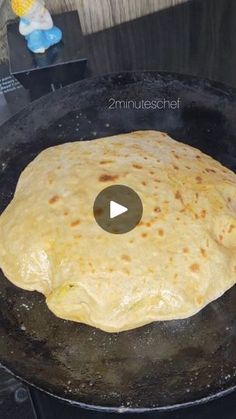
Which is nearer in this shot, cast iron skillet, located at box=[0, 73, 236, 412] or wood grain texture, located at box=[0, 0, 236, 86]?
cast iron skillet, located at box=[0, 73, 236, 412]

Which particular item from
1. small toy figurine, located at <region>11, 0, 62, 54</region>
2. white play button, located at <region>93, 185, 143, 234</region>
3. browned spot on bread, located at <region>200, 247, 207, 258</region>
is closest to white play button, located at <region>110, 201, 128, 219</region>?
white play button, located at <region>93, 185, 143, 234</region>

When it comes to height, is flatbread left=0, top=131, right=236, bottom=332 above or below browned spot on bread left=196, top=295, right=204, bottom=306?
above

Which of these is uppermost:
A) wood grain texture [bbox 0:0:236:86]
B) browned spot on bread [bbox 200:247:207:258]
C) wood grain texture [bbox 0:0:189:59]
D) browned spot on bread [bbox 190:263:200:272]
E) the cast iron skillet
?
wood grain texture [bbox 0:0:189:59]

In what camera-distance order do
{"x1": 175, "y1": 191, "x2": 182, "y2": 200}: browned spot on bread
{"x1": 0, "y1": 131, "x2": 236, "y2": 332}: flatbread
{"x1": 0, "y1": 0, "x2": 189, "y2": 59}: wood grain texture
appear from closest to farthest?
1. {"x1": 0, "y1": 131, "x2": 236, "y2": 332}: flatbread
2. {"x1": 175, "y1": 191, "x2": 182, "y2": 200}: browned spot on bread
3. {"x1": 0, "y1": 0, "x2": 189, "y2": 59}: wood grain texture

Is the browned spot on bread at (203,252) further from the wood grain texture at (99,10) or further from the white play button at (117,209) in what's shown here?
the wood grain texture at (99,10)

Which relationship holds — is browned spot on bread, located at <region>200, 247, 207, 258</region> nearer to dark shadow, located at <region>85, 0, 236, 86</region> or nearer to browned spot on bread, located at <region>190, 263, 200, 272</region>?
browned spot on bread, located at <region>190, 263, 200, 272</region>

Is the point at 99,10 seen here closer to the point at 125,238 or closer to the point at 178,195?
the point at 178,195

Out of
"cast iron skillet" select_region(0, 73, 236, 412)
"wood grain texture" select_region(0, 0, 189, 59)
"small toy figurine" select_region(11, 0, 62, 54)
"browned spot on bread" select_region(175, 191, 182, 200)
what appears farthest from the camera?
"wood grain texture" select_region(0, 0, 189, 59)

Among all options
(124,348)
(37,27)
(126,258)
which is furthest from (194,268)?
(37,27)
